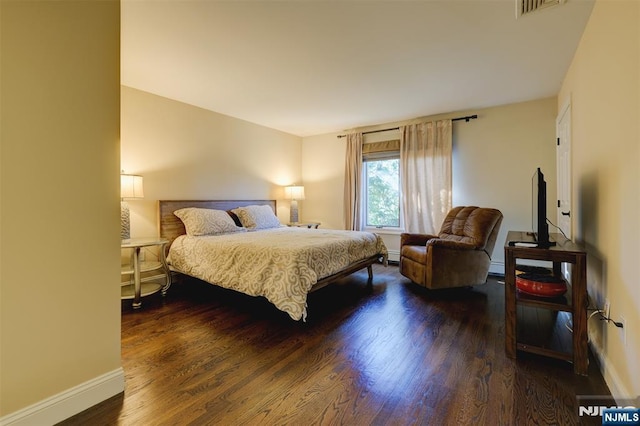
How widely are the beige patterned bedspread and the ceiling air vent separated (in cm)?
233

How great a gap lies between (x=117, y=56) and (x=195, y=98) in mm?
2222

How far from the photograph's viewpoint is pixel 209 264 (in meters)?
3.03

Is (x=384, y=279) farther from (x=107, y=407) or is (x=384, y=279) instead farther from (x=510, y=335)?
(x=107, y=407)

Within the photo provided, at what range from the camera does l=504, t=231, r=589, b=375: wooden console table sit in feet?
5.66

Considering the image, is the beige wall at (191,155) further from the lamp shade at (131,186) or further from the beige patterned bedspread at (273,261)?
the beige patterned bedspread at (273,261)

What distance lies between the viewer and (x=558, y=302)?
1.83m

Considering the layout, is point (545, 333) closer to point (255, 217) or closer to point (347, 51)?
point (347, 51)

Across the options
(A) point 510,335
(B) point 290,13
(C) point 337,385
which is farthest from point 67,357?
(A) point 510,335

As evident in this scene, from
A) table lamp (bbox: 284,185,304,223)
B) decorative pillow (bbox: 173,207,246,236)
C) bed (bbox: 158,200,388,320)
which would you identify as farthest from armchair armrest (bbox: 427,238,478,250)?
table lamp (bbox: 284,185,304,223)

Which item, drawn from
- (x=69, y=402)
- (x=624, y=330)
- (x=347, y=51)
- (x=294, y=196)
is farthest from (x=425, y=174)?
(x=69, y=402)

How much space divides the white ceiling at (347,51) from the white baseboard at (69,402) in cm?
232

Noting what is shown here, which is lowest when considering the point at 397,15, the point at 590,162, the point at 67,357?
the point at 67,357

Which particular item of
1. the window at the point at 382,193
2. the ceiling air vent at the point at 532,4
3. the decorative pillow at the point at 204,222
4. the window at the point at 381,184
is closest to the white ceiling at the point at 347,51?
the ceiling air vent at the point at 532,4

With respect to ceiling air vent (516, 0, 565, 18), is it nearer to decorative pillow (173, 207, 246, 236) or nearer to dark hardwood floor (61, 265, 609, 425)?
dark hardwood floor (61, 265, 609, 425)
